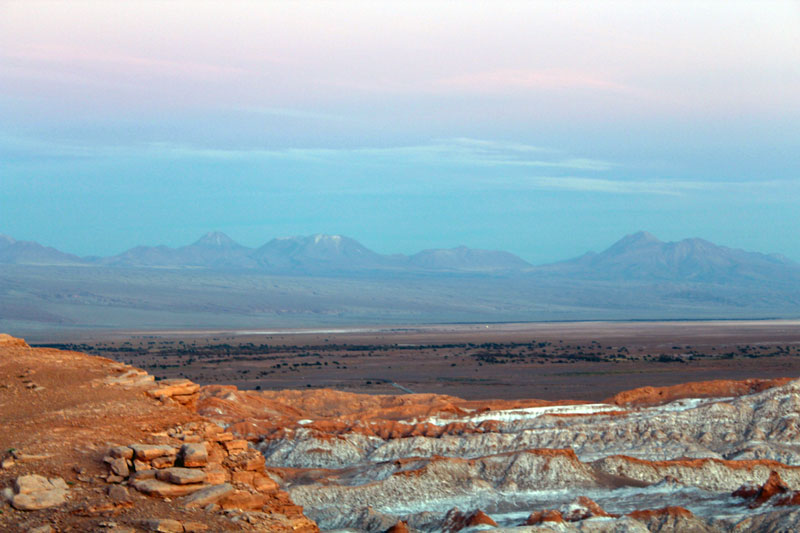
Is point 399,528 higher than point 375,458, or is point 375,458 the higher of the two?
point 399,528

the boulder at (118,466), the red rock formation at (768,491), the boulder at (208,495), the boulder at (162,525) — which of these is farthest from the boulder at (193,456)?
the red rock formation at (768,491)

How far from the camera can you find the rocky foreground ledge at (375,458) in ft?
40.3

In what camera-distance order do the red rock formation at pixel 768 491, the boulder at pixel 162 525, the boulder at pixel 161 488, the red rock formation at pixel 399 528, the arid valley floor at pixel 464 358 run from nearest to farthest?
the boulder at pixel 162 525
the boulder at pixel 161 488
the red rock formation at pixel 399 528
the red rock formation at pixel 768 491
the arid valley floor at pixel 464 358

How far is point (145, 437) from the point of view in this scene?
45.5ft

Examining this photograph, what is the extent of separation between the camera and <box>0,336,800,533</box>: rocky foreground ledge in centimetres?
1230

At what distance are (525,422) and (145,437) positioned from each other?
20783 mm

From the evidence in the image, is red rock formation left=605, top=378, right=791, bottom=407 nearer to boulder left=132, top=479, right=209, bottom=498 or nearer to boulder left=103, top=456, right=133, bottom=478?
boulder left=132, top=479, right=209, bottom=498

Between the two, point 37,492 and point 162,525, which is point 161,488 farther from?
point 37,492

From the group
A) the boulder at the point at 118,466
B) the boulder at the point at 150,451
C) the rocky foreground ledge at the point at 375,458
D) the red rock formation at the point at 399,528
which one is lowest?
the red rock formation at the point at 399,528

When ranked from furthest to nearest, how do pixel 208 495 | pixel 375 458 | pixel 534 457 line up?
1. pixel 375 458
2. pixel 534 457
3. pixel 208 495

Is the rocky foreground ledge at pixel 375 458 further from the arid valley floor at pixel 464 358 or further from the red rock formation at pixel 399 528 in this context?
the arid valley floor at pixel 464 358

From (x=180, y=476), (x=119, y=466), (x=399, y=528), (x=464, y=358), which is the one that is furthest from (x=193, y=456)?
(x=464, y=358)

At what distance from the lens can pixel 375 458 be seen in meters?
28.8

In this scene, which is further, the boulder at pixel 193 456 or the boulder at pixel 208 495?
the boulder at pixel 193 456
